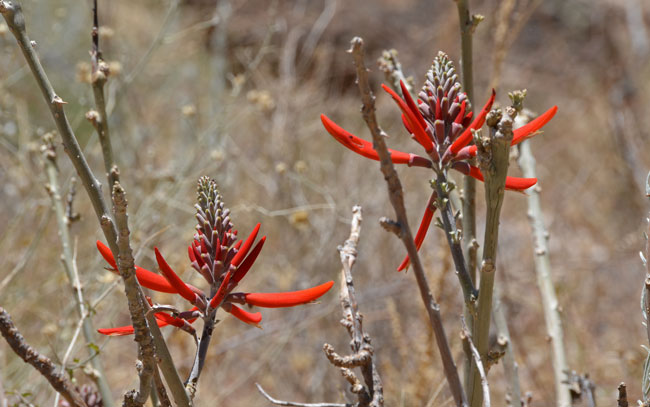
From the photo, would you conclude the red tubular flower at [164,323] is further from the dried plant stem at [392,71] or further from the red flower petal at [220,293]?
the dried plant stem at [392,71]

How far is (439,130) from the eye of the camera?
972 mm

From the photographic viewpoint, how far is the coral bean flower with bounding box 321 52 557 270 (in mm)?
906

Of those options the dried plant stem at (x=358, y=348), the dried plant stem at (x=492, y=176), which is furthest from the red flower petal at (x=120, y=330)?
the dried plant stem at (x=492, y=176)

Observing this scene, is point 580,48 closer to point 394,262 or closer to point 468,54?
point 394,262

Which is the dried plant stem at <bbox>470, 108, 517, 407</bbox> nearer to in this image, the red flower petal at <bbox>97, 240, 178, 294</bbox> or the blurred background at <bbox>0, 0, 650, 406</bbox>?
the red flower petal at <bbox>97, 240, 178, 294</bbox>

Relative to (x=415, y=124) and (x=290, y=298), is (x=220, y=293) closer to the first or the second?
(x=290, y=298)

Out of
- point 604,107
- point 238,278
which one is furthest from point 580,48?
point 238,278

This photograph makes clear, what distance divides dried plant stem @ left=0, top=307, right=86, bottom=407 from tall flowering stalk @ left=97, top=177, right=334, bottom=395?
11 centimetres

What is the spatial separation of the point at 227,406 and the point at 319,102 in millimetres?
2453

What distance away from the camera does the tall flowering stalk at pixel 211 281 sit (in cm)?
88

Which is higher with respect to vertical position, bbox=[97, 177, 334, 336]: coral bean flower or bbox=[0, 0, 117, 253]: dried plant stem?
bbox=[0, 0, 117, 253]: dried plant stem

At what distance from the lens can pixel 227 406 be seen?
361 centimetres

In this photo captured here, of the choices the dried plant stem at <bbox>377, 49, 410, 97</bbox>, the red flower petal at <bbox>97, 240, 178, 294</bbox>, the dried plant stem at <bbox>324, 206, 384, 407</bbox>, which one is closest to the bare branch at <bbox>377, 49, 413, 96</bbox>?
the dried plant stem at <bbox>377, 49, 410, 97</bbox>

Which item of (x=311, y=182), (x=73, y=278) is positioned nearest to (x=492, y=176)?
(x=73, y=278)
